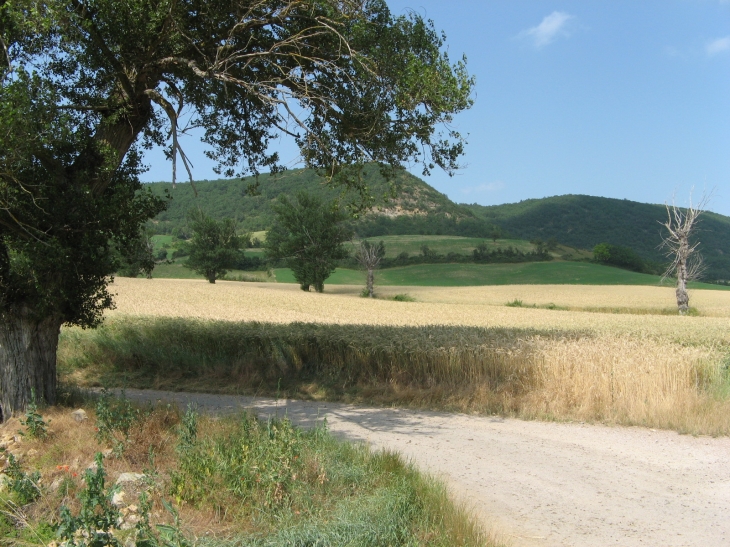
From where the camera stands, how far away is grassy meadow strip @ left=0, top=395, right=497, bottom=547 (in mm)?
4434

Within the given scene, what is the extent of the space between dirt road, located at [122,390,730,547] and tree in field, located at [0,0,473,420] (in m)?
3.08

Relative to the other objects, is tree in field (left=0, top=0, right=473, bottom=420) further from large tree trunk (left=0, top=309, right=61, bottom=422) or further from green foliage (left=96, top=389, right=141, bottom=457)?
green foliage (left=96, top=389, right=141, bottom=457)

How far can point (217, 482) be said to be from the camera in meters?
5.34

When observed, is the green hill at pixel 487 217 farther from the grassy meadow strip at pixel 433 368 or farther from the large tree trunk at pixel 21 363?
the large tree trunk at pixel 21 363

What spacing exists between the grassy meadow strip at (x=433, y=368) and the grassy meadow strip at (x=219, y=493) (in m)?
2.50

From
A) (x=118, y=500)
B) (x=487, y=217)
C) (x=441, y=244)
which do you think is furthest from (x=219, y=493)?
(x=487, y=217)

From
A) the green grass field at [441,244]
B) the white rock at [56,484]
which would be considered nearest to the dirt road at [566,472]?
the white rock at [56,484]

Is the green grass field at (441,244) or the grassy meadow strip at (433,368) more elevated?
the green grass field at (441,244)

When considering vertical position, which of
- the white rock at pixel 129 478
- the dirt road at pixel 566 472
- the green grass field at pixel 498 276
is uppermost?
the green grass field at pixel 498 276

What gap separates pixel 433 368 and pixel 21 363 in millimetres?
6662

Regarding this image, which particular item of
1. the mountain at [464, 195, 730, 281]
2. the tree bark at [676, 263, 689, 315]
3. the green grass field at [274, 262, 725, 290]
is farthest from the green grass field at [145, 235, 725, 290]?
the mountain at [464, 195, 730, 281]

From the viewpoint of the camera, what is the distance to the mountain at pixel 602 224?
4724 inches

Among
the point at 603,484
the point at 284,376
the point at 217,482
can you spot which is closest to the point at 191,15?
the point at 284,376

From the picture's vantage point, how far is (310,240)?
186ft
